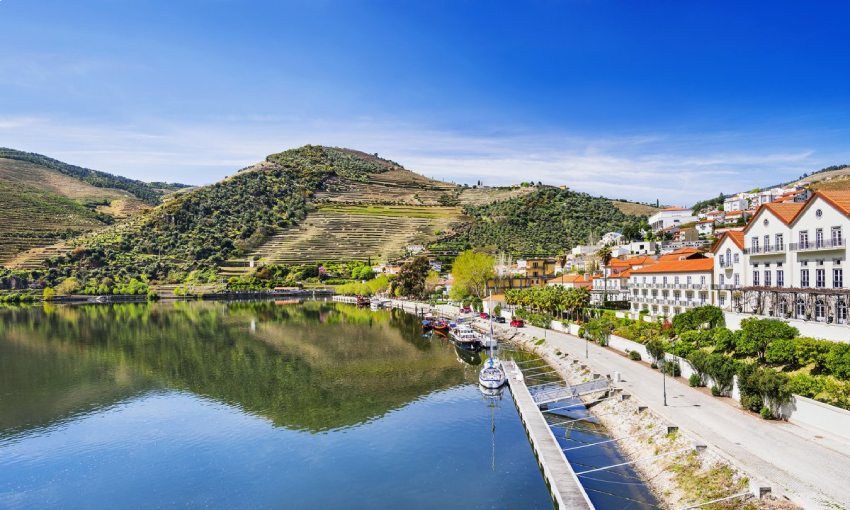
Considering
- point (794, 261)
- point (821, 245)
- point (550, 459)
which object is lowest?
point (550, 459)

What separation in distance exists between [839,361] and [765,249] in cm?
1901

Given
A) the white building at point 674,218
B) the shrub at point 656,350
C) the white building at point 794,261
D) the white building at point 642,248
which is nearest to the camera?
the white building at point 794,261

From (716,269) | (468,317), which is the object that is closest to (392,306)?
(468,317)

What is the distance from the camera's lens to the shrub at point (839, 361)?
28.5 m

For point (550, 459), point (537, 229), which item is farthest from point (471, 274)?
point (550, 459)

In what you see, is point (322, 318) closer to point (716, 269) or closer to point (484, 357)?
point (484, 357)

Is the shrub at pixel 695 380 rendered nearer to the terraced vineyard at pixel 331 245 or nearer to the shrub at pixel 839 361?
the shrub at pixel 839 361

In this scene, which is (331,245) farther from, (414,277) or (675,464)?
(675,464)

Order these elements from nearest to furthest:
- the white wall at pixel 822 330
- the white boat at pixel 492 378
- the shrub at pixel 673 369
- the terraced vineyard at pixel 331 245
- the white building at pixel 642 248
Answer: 1. the white wall at pixel 822 330
2. the shrub at pixel 673 369
3. the white boat at pixel 492 378
4. the white building at pixel 642 248
5. the terraced vineyard at pixel 331 245

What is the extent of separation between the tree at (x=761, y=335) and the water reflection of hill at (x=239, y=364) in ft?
74.3

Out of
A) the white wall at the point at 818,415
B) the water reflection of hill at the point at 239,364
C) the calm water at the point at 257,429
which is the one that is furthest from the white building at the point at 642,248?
the white wall at the point at 818,415

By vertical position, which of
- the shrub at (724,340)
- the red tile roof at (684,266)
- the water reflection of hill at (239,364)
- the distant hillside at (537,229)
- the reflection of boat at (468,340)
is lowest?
the water reflection of hill at (239,364)

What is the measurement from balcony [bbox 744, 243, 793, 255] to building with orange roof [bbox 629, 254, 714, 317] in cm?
831

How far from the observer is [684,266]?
6031cm
